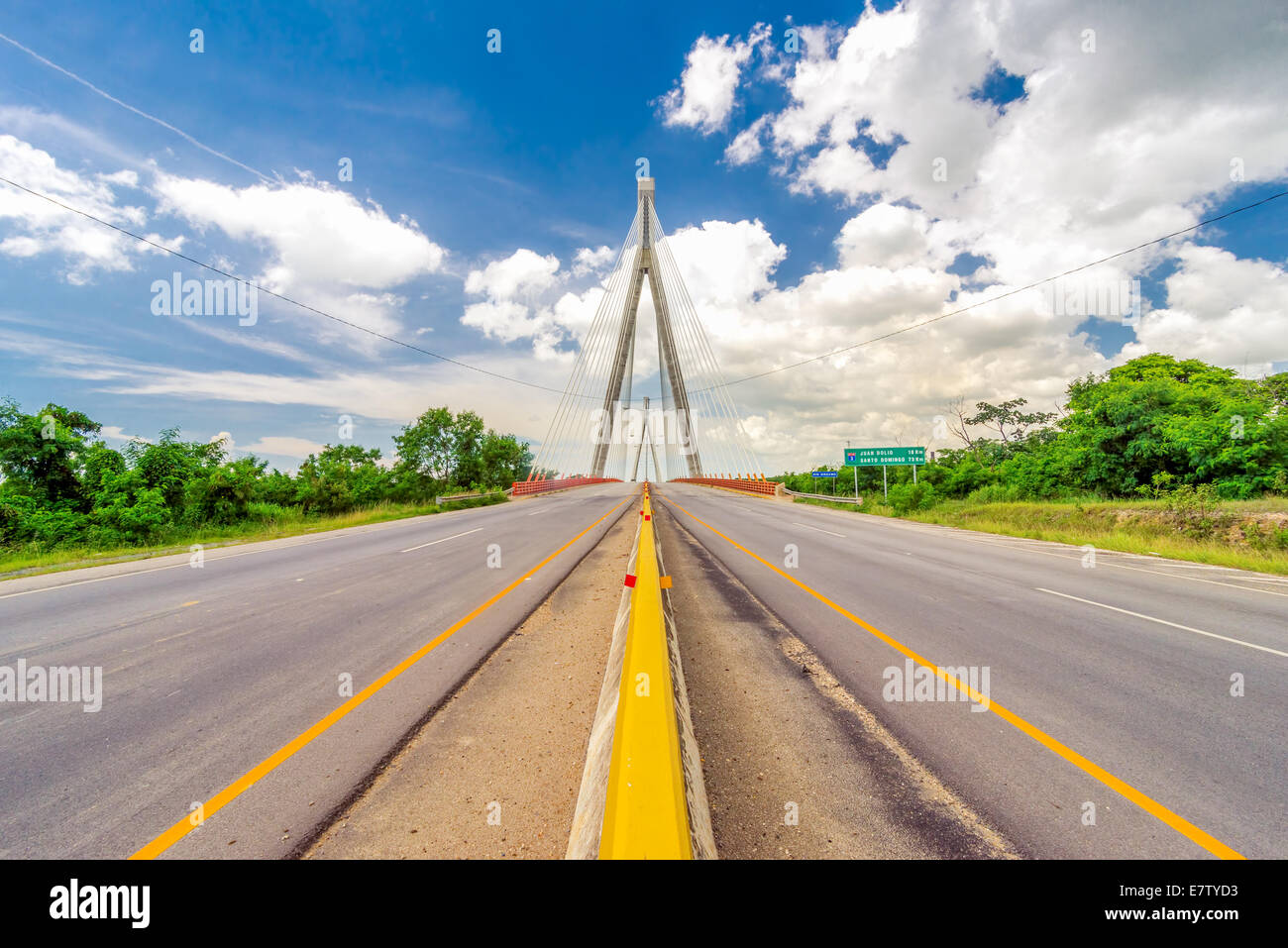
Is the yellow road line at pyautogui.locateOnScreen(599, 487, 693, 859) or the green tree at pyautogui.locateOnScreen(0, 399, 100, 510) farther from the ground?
the green tree at pyautogui.locateOnScreen(0, 399, 100, 510)

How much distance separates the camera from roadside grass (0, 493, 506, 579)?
10.3m

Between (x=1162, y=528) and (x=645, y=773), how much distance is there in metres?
19.5

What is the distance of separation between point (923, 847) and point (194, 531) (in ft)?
69.2

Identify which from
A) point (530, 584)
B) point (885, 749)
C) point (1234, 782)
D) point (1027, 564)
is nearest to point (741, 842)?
point (885, 749)

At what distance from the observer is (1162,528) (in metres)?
13.7

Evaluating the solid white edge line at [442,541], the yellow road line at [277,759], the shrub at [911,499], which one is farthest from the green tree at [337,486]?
the shrub at [911,499]

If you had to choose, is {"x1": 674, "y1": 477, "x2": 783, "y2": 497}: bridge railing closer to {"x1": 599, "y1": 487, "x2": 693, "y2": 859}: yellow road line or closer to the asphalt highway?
the asphalt highway

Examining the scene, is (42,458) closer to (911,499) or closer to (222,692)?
(222,692)

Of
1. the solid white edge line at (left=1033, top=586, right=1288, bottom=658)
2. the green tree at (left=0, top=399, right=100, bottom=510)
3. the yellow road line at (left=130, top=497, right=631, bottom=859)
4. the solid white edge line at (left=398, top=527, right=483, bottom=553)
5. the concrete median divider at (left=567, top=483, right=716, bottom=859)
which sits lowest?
the solid white edge line at (left=1033, top=586, right=1288, bottom=658)

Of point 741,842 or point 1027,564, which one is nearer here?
point 741,842

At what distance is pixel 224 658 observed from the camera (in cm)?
443

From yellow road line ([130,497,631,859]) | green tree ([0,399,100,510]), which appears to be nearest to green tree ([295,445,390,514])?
green tree ([0,399,100,510])
